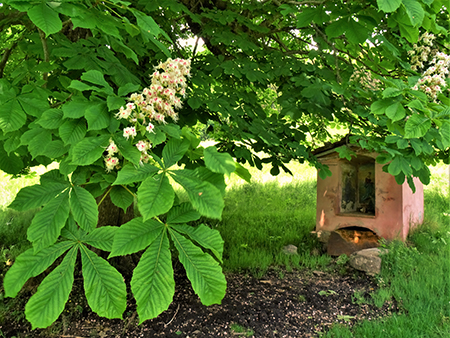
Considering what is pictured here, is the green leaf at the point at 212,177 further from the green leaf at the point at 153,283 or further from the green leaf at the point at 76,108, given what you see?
the green leaf at the point at 76,108

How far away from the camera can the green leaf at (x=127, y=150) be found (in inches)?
40.8

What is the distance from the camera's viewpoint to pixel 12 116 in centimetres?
143

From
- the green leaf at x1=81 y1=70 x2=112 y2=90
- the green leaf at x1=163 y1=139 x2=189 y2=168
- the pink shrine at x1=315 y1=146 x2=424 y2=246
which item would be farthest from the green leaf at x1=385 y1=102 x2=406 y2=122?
the pink shrine at x1=315 y1=146 x2=424 y2=246

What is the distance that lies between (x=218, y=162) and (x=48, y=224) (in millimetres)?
542

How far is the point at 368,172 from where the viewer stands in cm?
580

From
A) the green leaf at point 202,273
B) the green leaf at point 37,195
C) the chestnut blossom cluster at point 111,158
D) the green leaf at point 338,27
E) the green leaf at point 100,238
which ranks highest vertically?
the green leaf at point 338,27

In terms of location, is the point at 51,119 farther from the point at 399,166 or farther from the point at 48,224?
the point at 399,166

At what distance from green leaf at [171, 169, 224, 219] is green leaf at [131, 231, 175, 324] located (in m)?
0.16

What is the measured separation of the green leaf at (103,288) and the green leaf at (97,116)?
41 centimetres

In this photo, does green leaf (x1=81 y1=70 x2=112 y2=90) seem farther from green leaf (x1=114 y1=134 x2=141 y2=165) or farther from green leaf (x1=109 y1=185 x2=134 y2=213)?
green leaf (x1=109 y1=185 x2=134 y2=213)

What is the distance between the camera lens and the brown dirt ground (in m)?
3.00

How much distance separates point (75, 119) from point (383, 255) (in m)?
4.11

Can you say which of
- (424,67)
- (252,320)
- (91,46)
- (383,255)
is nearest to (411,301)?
(383,255)

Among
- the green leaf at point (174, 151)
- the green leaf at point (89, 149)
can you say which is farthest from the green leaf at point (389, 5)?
the green leaf at point (89, 149)
